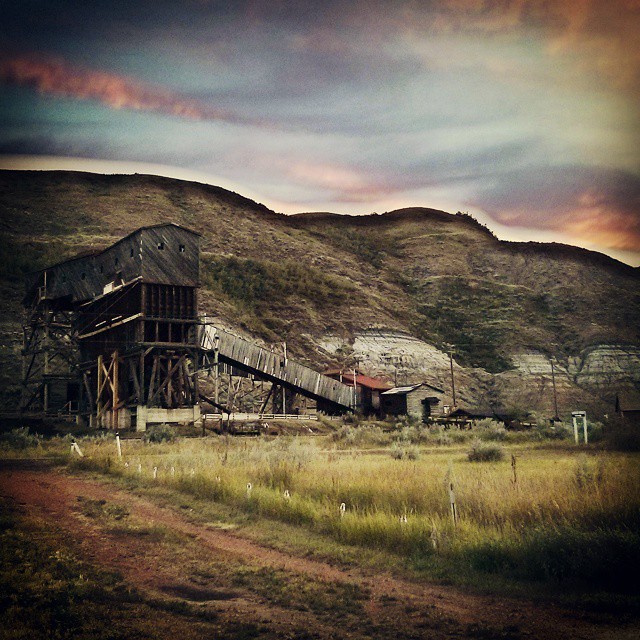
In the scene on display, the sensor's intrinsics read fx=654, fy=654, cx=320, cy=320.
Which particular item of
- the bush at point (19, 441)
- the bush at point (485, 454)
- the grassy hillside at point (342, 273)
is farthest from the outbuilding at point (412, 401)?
the bush at point (19, 441)

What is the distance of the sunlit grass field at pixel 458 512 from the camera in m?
9.05

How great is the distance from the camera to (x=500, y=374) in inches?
3199

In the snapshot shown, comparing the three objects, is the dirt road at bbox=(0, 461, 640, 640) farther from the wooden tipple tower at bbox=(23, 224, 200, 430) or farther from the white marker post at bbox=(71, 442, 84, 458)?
the wooden tipple tower at bbox=(23, 224, 200, 430)

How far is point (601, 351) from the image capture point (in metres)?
83.2

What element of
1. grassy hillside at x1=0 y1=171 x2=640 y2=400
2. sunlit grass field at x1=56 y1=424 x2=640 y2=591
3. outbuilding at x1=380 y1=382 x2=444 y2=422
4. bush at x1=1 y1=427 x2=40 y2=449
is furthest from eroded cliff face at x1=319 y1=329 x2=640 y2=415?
sunlit grass field at x1=56 y1=424 x2=640 y2=591

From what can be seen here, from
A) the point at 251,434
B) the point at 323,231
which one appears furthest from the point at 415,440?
the point at 323,231

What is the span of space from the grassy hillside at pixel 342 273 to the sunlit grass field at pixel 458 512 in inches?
1784

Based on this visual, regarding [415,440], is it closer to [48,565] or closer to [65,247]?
[48,565]

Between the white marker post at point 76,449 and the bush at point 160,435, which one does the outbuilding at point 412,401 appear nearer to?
the bush at point 160,435

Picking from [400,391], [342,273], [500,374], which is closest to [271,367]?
[400,391]

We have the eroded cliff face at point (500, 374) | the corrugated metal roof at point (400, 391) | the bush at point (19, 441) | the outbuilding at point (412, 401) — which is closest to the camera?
the bush at point (19, 441)

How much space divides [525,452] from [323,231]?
4227 inches

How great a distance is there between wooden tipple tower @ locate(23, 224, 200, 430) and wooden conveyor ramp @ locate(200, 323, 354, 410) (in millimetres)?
2306

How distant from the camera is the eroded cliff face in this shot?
73.9 m
